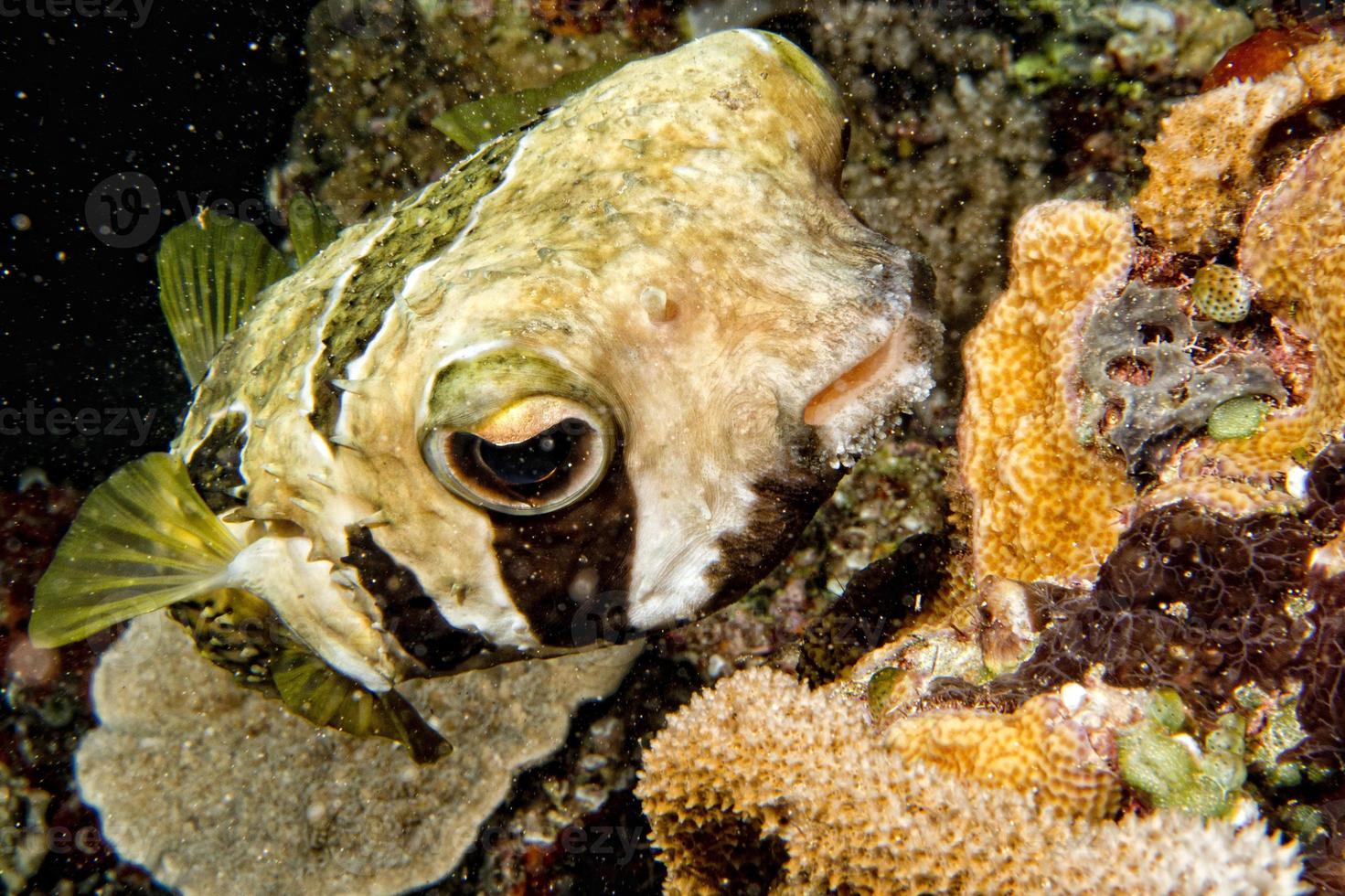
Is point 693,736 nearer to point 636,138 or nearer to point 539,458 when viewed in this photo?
point 539,458

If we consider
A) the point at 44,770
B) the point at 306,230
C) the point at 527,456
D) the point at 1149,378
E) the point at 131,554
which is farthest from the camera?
the point at 44,770

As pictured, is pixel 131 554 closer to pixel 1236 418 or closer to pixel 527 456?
pixel 527 456

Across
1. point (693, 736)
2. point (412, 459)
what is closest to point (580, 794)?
point (693, 736)

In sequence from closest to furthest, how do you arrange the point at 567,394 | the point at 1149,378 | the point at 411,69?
the point at 567,394 < the point at 1149,378 < the point at 411,69

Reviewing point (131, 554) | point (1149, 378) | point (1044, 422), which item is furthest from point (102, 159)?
point (1149, 378)

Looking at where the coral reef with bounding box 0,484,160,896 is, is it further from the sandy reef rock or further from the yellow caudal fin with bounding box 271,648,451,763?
the yellow caudal fin with bounding box 271,648,451,763

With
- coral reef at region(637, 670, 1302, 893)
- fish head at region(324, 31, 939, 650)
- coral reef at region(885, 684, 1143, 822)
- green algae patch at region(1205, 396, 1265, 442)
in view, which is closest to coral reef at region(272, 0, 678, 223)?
fish head at region(324, 31, 939, 650)

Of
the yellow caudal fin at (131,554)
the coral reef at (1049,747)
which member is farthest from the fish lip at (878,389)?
the yellow caudal fin at (131,554)
